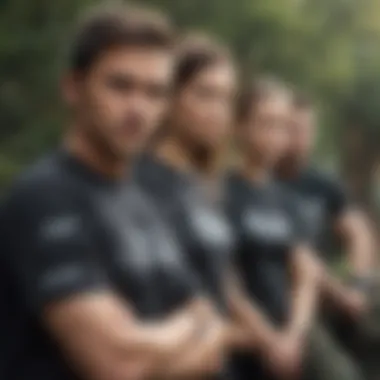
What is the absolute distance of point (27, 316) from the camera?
40.2 inches

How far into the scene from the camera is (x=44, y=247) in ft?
3.35

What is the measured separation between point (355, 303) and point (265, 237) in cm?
21

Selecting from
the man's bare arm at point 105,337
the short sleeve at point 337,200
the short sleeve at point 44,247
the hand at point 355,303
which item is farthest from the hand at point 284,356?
the short sleeve at point 44,247

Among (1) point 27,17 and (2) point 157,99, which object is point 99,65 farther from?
(1) point 27,17

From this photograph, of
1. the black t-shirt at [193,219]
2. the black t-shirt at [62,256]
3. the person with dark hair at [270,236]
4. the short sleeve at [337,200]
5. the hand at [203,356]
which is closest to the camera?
the black t-shirt at [62,256]

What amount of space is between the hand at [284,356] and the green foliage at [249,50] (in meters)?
0.32

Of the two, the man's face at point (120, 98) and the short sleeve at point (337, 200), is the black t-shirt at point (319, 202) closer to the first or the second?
the short sleeve at point (337, 200)

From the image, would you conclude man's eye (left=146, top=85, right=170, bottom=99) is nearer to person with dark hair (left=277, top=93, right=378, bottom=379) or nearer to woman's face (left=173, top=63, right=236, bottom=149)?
woman's face (left=173, top=63, right=236, bottom=149)

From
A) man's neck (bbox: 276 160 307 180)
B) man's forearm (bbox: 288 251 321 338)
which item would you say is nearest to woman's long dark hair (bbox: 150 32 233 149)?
man's neck (bbox: 276 160 307 180)

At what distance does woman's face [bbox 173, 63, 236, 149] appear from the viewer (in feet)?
4.43

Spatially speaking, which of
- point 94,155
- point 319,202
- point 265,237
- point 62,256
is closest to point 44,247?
point 62,256

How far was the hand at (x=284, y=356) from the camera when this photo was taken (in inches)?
56.6

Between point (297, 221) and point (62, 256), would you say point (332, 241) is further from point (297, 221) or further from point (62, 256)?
point (62, 256)

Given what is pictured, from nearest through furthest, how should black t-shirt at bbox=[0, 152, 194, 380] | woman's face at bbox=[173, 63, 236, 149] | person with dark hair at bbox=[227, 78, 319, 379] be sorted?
black t-shirt at bbox=[0, 152, 194, 380] < woman's face at bbox=[173, 63, 236, 149] < person with dark hair at bbox=[227, 78, 319, 379]
